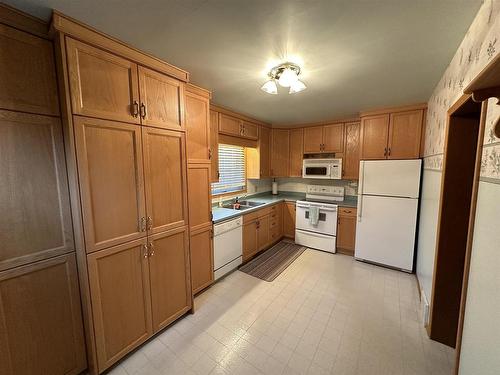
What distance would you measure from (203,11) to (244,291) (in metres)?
2.66

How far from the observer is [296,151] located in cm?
416

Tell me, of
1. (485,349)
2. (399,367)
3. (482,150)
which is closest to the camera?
(485,349)

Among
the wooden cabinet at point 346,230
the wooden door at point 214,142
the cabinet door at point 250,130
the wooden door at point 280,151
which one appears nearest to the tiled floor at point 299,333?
the wooden cabinet at point 346,230

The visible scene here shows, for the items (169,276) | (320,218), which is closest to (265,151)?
(320,218)

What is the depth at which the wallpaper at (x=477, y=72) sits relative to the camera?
93 centimetres

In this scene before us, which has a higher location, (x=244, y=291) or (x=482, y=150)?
(x=482, y=150)

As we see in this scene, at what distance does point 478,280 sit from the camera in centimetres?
95

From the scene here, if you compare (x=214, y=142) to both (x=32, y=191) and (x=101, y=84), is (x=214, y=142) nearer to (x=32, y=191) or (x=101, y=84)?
(x=101, y=84)

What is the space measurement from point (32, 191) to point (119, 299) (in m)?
0.93

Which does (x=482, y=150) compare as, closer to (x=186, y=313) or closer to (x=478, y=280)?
(x=478, y=280)

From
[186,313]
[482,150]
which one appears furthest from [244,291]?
[482,150]

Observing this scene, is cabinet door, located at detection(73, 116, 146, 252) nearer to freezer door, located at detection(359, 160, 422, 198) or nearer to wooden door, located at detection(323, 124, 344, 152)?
freezer door, located at detection(359, 160, 422, 198)

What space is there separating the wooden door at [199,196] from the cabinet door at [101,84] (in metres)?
0.84

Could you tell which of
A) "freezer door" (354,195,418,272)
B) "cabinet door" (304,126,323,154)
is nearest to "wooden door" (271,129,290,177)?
"cabinet door" (304,126,323,154)
